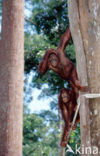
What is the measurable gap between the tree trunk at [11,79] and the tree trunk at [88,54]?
600mm

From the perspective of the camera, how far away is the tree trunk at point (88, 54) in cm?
147

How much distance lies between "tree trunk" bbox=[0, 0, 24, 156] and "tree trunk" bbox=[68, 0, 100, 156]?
600 mm

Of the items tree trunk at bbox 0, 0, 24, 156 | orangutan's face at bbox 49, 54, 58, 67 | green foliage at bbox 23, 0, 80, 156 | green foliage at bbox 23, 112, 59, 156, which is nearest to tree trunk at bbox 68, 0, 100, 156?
orangutan's face at bbox 49, 54, 58, 67

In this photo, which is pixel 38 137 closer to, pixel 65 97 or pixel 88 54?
pixel 65 97

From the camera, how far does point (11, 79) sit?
208 centimetres

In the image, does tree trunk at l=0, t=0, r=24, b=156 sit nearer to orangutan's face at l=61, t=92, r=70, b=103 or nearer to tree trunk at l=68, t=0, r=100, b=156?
orangutan's face at l=61, t=92, r=70, b=103

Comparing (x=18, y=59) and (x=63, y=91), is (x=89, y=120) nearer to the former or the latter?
(x=63, y=91)

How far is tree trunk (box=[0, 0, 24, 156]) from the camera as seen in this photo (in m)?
1.96

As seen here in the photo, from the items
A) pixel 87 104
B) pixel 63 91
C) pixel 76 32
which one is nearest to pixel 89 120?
pixel 87 104

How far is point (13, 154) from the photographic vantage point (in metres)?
1.92

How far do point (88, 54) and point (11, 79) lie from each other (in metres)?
0.71

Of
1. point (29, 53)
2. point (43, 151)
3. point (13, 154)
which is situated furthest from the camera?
point (43, 151)

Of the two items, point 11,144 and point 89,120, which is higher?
point 89,120

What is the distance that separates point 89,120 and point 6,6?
1.25 m
